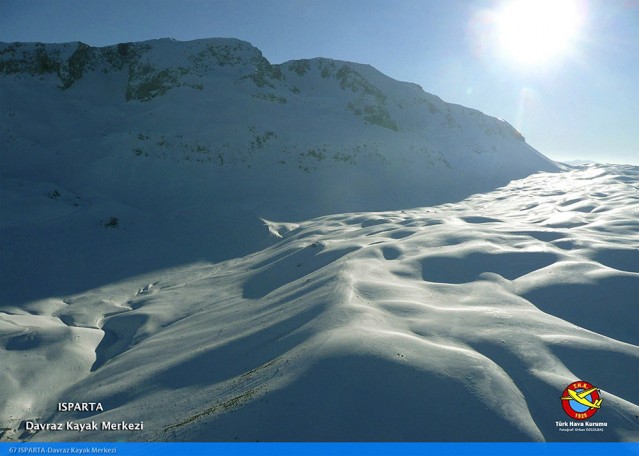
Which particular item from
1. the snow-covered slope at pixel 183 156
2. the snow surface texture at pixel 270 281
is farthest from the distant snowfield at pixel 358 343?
the snow-covered slope at pixel 183 156

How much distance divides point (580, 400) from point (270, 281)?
6453mm

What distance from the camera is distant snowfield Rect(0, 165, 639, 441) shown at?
3.34m

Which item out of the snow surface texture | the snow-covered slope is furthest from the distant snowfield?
the snow-covered slope

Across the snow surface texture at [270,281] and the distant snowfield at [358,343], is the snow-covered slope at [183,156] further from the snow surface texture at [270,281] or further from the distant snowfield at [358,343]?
the distant snowfield at [358,343]

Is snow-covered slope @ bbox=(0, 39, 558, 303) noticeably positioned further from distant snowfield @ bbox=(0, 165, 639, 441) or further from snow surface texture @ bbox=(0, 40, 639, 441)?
distant snowfield @ bbox=(0, 165, 639, 441)

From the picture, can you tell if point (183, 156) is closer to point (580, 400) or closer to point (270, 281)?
point (270, 281)

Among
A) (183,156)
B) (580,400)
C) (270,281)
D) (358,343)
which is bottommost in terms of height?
(270,281)

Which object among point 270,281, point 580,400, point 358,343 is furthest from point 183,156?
point 580,400

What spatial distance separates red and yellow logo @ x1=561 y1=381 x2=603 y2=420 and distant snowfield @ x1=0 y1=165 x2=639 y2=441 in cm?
9

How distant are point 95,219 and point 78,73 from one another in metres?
17.0

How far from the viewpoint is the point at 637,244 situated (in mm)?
7969

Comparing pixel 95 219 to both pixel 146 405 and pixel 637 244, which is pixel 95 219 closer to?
pixel 146 405

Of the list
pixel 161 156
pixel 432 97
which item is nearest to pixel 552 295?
pixel 161 156

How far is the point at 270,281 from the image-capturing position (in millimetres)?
8812
